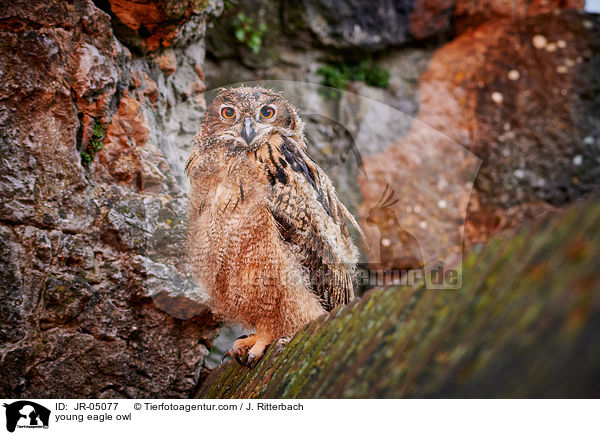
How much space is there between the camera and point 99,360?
138cm

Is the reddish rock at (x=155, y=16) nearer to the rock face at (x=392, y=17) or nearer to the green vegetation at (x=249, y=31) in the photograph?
the green vegetation at (x=249, y=31)

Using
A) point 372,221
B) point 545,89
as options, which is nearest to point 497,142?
point 545,89

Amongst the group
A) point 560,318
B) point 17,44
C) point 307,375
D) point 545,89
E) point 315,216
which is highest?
point 17,44

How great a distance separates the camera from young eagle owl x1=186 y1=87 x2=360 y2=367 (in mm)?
1186

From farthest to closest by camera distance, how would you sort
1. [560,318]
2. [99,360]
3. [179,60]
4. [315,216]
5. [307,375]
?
1. [179,60]
2. [99,360]
3. [315,216]
4. [307,375]
5. [560,318]

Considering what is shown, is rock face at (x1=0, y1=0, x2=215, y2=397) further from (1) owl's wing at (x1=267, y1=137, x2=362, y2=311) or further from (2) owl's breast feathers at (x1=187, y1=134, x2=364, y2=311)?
(1) owl's wing at (x1=267, y1=137, x2=362, y2=311)

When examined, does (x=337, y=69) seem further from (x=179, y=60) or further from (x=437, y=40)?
(x=179, y=60)

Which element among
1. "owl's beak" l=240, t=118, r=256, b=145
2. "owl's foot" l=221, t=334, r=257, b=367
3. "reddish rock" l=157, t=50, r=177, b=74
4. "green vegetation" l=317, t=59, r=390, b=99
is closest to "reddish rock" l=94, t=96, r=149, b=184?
"reddish rock" l=157, t=50, r=177, b=74

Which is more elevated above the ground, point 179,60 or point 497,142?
point 179,60

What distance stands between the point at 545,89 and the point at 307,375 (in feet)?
7.23

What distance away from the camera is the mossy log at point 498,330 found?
17.0 inches
